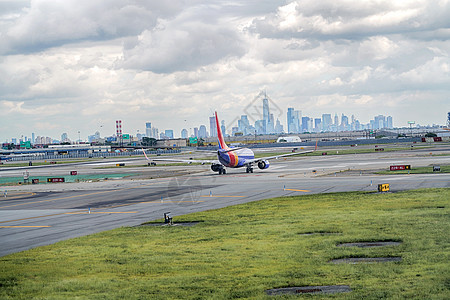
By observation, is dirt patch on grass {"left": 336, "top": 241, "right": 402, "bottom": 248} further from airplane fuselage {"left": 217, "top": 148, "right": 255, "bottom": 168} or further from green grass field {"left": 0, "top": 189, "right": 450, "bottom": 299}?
airplane fuselage {"left": 217, "top": 148, "right": 255, "bottom": 168}

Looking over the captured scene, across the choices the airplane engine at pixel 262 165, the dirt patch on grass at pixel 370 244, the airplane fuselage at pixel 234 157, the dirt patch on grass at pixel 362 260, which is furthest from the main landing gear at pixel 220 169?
the dirt patch on grass at pixel 362 260

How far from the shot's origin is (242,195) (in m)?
59.8

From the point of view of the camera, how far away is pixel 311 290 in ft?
63.4

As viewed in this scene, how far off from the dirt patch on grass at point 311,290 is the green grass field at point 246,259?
401mm

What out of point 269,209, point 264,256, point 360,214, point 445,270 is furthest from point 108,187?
point 445,270

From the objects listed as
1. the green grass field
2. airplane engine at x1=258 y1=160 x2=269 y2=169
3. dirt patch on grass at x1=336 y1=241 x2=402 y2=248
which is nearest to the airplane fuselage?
airplane engine at x1=258 y1=160 x2=269 y2=169

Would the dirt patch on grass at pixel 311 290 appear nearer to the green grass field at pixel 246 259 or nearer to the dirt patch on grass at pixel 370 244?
the green grass field at pixel 246 259

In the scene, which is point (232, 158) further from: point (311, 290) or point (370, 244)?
point (311, 290)

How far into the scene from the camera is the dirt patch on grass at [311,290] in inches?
749

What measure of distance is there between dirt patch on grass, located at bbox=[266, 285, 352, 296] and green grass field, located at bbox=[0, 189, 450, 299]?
1.32ft

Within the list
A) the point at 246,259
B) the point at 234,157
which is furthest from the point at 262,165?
the point at 246,259

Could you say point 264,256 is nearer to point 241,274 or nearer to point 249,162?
point 241,274

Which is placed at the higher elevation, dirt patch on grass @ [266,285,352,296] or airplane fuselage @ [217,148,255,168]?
airplane fuselage @ [217,148,255,168]

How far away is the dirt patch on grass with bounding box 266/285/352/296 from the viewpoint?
1903 centimetres
